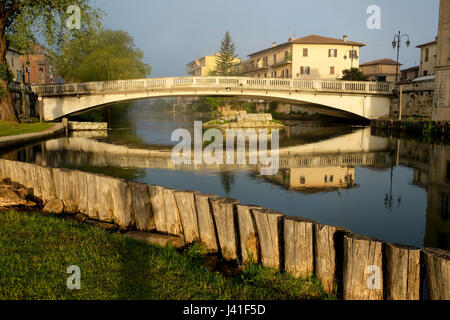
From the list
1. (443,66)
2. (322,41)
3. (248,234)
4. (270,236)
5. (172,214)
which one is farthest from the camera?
(322,41)

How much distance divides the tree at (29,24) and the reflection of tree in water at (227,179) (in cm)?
2090

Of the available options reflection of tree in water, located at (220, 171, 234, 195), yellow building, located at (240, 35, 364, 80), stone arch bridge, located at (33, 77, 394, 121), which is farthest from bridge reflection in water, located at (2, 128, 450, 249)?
yellow building, located at (240, 35, 364, 80)

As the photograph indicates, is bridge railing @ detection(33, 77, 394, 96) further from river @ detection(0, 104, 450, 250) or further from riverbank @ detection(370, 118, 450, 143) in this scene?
river @ detection(0, 104, 450, 250)

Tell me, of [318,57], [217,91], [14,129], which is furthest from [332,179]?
[318,57]

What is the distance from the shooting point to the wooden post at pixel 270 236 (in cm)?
508

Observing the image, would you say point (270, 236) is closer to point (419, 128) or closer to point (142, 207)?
point (142, 207)

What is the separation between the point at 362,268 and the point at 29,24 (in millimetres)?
29450

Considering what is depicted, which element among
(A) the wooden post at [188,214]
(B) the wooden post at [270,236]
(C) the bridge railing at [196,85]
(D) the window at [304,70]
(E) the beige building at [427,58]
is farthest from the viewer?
(D) the window at [304,70]

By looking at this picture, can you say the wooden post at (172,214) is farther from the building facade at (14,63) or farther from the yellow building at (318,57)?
Answer: the yellow building at (318,57)

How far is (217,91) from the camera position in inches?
1454

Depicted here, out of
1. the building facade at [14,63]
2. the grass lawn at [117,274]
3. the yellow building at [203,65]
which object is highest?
the yellow building at [203,65]

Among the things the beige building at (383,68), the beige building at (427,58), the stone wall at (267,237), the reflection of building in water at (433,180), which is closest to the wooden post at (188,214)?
the stone wall at (267,237)

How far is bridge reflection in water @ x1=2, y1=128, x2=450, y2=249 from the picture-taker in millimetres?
8695
